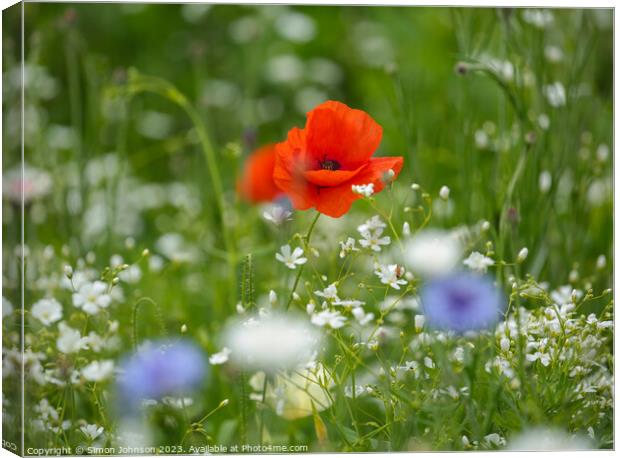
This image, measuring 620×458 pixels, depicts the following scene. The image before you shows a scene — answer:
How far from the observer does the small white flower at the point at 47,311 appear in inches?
50.1

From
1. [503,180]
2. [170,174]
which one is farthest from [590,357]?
[170,174]

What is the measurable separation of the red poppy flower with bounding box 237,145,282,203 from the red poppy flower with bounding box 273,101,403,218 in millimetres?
381

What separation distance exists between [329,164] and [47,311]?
373mm

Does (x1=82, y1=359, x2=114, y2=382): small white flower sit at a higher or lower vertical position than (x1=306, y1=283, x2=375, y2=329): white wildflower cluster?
lower

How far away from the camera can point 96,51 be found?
6.43 ft

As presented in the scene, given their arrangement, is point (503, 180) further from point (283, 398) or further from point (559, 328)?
point (283, 398)

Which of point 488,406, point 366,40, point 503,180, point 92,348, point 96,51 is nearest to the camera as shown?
point 488,406

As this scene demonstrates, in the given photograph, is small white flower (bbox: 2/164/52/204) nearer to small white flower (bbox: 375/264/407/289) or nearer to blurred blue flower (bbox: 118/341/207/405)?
blurred blue flower (bbox: 118/341/207/405)

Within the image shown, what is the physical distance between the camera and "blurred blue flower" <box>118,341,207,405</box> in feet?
4.23

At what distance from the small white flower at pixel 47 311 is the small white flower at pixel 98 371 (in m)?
0.08

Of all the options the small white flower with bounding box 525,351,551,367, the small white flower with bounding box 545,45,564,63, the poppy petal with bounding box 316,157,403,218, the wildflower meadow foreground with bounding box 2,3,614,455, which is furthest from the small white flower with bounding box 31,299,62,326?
the small white flower with bounding box 545,45,564,63

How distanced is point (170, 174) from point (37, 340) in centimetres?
80

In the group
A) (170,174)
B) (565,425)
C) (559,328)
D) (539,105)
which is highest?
(170,174)

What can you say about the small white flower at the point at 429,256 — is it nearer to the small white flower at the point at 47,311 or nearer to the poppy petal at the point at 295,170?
the poppy petal at the point at 295,170
